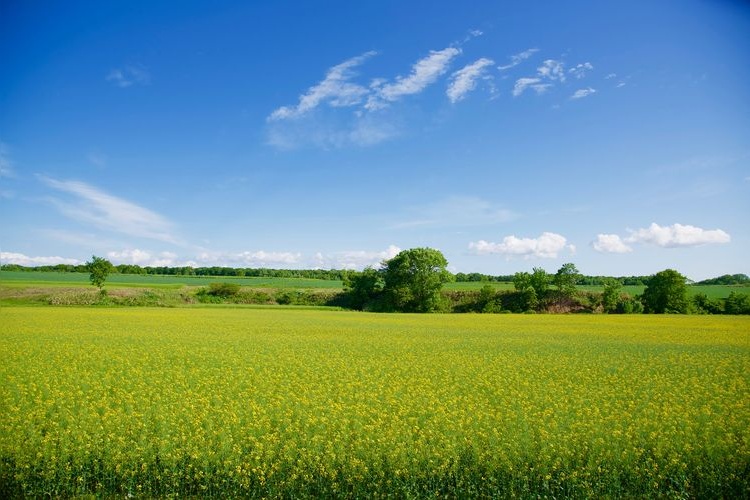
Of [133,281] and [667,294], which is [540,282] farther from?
[133,281]

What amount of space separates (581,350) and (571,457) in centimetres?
1933

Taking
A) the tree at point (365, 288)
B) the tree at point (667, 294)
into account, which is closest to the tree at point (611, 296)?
the tree at point (667, 294)

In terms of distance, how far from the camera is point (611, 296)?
75.2 m

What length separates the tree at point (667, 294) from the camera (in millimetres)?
72500

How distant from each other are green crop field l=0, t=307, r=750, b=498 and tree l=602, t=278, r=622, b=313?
185 ft

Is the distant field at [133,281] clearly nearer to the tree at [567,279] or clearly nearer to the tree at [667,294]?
the tree at [567,279]

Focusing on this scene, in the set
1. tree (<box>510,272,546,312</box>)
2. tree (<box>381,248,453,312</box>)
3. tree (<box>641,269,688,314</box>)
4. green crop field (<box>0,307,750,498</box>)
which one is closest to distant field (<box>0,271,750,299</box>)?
tree (<box>641,269,688,314</box>)

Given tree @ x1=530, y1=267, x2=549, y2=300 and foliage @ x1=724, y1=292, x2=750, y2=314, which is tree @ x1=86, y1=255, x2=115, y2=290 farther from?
foliage @ x1=724, y1=292, x2=750, y2=314

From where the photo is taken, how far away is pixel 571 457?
10.3 metres

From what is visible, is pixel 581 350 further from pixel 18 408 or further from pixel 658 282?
pixel 658 282

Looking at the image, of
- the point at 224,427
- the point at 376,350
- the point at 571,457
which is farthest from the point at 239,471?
the point at 376,350

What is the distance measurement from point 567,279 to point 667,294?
15001 mm

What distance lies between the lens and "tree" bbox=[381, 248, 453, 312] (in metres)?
79.6

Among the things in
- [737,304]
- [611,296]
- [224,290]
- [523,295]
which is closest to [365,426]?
[523,295]
